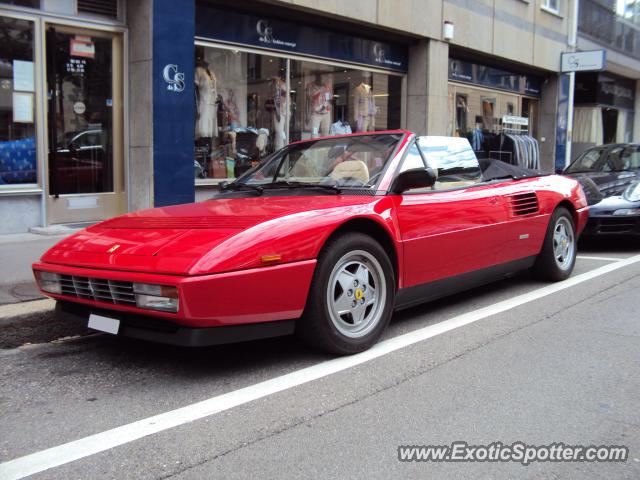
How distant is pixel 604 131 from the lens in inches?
999

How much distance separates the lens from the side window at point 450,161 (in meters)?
5.25

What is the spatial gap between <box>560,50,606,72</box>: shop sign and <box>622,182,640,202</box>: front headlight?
11.0 m

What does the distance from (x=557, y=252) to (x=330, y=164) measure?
111 inches

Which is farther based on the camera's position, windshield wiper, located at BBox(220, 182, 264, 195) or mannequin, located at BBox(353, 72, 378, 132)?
mannequin, located at BBox(353, 72, 378, 132)

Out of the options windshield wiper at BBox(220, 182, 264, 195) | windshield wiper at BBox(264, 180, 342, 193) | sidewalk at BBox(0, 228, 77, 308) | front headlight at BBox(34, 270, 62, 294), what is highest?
windshield wiper at BBox(264, 180, 342, 193)

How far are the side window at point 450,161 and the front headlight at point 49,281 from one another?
111 inches

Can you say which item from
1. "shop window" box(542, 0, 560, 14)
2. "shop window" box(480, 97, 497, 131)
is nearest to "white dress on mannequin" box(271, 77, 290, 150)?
"shop window" box(480, 97, 497, 131)

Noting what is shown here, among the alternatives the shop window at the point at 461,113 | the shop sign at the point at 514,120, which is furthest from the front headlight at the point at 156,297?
the shop sign at the point at 514,120

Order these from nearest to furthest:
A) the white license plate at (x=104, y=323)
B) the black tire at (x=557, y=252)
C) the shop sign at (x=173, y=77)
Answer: the white license plate at (x=104, y=323) → the black tire at (x=557, y=252) → the shop sign at (x=173, y=77)

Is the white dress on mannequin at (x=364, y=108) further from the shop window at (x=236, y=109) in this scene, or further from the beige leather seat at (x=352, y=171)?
the beige leather seat at (x=352, y=171)

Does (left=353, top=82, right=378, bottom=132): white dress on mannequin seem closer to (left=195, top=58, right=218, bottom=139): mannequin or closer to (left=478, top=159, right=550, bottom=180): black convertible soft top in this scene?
(left=195, top=58, right=218, bottom=139): mannequin

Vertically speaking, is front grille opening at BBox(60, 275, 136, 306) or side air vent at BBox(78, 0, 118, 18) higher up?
side air vent at BBox(78, 0, 118, 18)

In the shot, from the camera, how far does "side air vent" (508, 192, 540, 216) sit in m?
5.82

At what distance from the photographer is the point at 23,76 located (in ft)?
27.8
